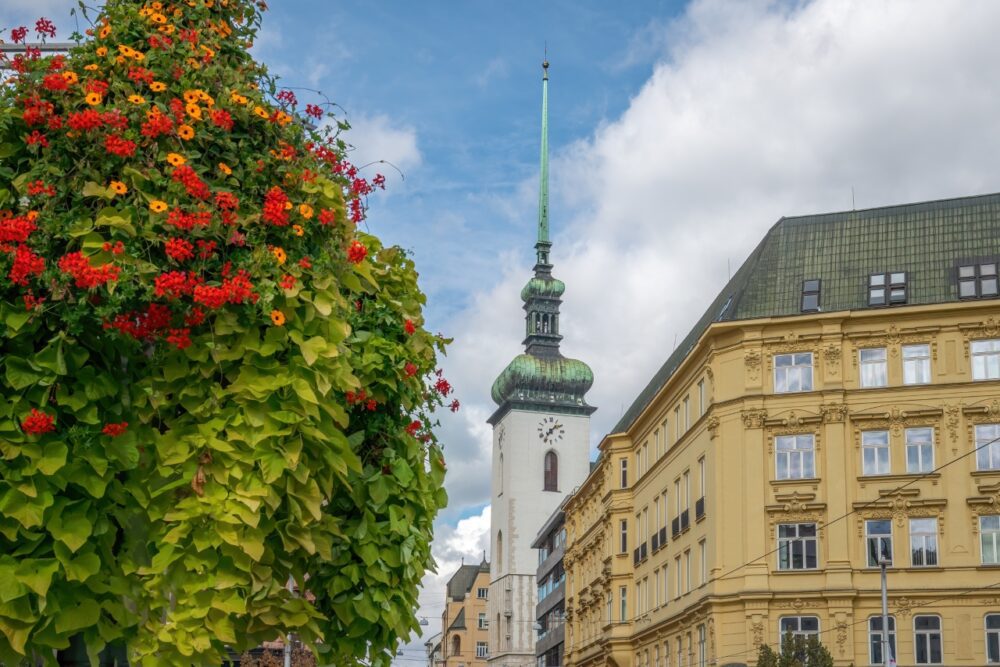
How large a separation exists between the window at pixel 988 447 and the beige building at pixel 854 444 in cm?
5

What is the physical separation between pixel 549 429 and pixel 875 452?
314 feet

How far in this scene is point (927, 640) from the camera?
1983 inches

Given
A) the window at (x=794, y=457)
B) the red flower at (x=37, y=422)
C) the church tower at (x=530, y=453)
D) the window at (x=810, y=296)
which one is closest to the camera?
the red flower at (x=37, y=422)

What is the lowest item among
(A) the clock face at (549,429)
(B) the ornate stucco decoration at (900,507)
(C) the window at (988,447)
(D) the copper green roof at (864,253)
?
(B) the ornate stucco decoration at (900,507)

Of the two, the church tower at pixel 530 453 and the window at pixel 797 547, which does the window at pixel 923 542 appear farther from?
the church tower at pixel 530 453

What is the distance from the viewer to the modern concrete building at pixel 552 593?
330ft

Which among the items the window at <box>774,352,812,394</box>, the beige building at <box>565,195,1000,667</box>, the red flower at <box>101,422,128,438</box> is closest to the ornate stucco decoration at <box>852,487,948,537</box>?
the beige building at <box>565,195,1000,667</box>

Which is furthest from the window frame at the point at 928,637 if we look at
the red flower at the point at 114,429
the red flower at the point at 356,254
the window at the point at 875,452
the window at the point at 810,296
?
the red flower at the point at 114,429

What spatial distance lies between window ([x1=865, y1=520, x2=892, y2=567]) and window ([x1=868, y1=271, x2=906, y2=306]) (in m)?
8.20

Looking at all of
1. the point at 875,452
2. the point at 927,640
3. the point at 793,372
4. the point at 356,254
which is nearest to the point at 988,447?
the point at 875,452

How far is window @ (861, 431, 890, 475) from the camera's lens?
53.1 metres

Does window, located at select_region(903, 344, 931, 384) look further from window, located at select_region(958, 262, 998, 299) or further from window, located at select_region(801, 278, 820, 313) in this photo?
window, located at select_region(801, 278, 820, 313)

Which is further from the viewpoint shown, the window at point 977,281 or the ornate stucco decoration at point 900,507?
the window at point 977,281

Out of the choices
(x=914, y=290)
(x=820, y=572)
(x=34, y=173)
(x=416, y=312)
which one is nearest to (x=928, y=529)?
(x=820, y=572)
